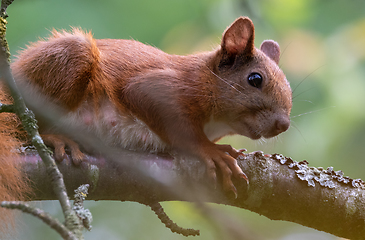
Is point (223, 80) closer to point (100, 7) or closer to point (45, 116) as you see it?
point (45, 116)

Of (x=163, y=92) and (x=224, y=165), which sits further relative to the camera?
(x=163, y=92)

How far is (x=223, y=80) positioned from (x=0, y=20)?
3.58 feet

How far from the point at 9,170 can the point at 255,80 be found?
1207 mm

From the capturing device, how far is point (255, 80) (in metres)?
1.74

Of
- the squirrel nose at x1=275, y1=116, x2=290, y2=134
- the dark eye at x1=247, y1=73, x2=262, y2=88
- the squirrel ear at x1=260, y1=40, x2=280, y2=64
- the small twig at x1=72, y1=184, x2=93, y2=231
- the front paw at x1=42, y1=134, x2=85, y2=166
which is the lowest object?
the small twig at x1=72, y1=184, x2=93, y2=231

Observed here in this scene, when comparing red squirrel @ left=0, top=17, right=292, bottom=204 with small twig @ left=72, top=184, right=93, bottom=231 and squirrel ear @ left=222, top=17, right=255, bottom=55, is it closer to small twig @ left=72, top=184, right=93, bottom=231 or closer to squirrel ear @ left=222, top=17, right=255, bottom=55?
squirrel ear @ left=222, top=17, right=255, bottom=55

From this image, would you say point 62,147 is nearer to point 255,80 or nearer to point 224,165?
point 224,165

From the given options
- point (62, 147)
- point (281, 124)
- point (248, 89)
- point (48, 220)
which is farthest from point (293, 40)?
point (48, 220)

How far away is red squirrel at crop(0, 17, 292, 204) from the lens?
1.63 meters

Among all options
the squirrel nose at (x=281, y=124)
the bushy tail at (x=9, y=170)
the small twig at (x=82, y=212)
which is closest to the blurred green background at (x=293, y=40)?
the squirrel nose at (x=281, y=124)

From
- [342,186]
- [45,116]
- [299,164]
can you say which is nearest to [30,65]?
[45,116]

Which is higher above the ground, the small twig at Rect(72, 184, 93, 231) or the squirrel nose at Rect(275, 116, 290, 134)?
the squirrel nose at Rect(275, 116, 290, 134)

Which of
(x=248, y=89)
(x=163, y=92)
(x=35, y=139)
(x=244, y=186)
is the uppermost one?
(x=248, y=89)

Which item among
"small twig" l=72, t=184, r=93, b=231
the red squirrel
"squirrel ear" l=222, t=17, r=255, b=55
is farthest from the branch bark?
"squirrel ear" l=222, t=17, r=255, b=55
